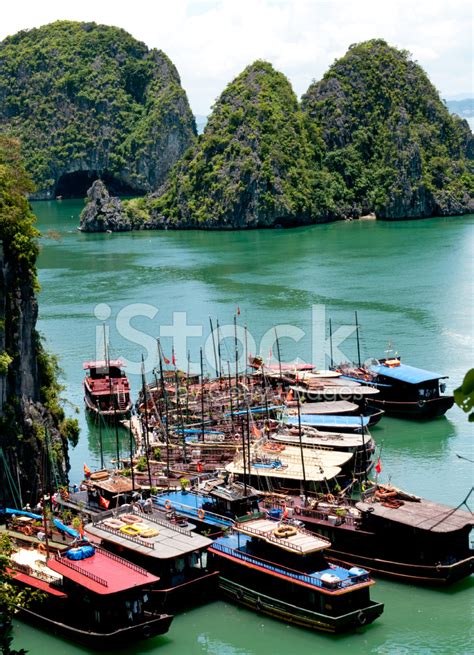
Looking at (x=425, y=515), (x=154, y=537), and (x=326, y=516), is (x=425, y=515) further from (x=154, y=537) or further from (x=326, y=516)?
(x=154, y=537)

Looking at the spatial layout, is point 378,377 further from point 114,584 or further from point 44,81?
point 44,81

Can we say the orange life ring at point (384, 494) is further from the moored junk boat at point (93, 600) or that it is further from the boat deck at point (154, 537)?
the moored junk boat at point (93, 600)

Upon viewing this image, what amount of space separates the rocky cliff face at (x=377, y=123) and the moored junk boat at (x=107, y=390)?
94.1 metres

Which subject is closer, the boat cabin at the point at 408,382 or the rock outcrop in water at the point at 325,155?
the boat cabin at the point at 408,382

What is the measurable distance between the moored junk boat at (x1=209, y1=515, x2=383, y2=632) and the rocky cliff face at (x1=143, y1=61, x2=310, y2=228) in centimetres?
9917

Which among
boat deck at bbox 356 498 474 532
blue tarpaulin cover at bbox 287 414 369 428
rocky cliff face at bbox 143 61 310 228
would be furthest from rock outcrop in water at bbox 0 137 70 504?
rocky cliff face at bbox 143 61 310 228

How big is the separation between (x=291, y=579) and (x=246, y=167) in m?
105

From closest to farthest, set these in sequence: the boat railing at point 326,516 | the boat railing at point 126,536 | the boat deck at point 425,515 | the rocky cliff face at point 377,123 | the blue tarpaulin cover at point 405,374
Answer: the boat railing at point 126,536 → the boat deck at point 425,515 → the boat railing at point 326,516 → the blue tarpaulin cover at point 405,374 → the rocky cliff face at point 377,123

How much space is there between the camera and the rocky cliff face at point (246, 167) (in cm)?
12669

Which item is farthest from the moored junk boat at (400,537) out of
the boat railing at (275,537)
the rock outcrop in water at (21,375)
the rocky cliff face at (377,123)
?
the rocky cliff face at (377,123)

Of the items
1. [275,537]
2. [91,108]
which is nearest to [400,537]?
[275,537]

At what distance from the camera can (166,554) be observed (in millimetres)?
26672

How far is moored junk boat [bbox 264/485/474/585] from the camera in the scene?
28.2m

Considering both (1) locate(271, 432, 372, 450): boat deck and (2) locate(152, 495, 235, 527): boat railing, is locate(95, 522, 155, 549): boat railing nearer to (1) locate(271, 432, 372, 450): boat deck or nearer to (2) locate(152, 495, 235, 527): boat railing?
(2) locate(152, 495, 235, 527): boat railing
